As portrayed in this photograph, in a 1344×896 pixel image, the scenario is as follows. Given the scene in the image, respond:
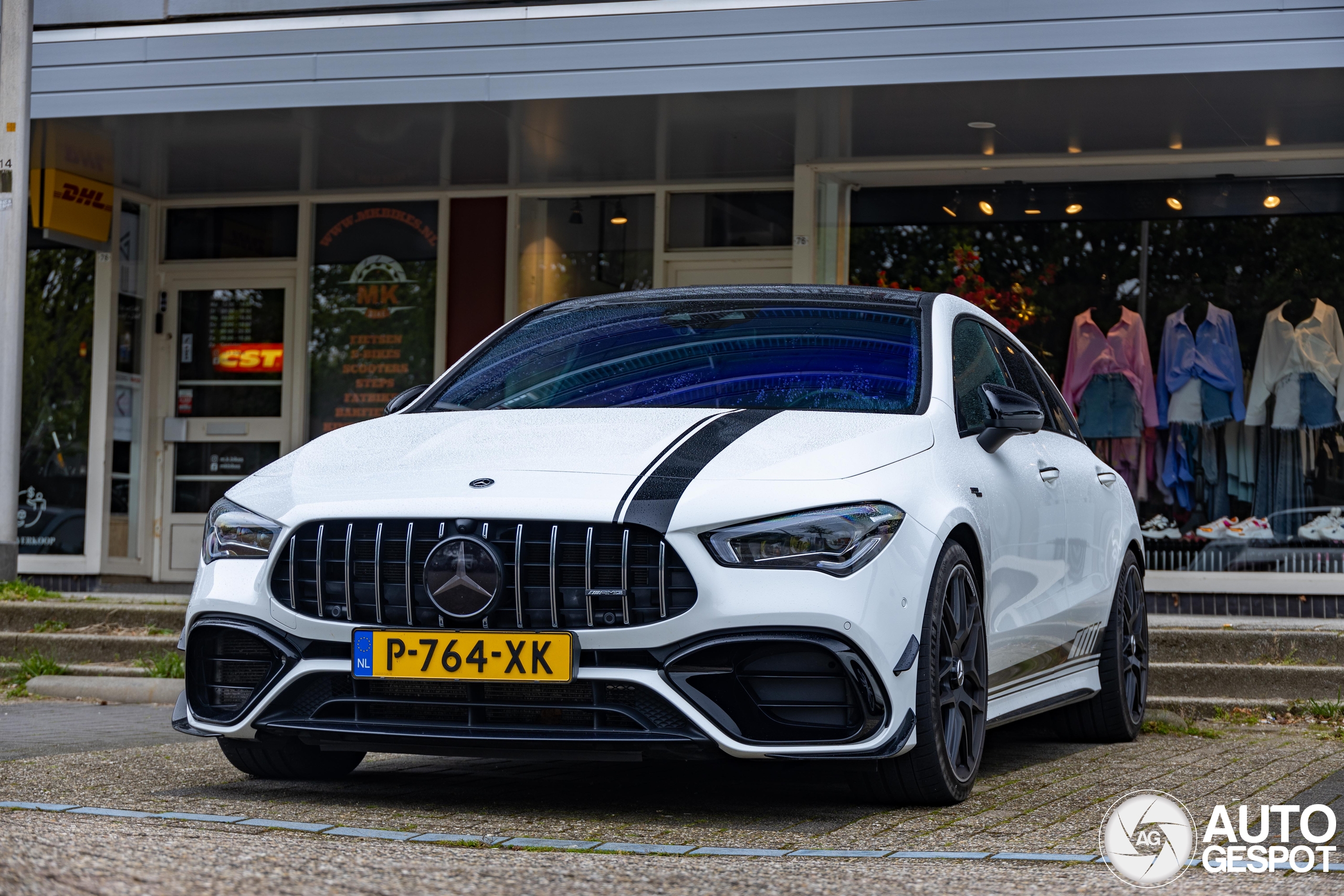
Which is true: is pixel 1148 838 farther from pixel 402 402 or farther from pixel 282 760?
pixel 402 402

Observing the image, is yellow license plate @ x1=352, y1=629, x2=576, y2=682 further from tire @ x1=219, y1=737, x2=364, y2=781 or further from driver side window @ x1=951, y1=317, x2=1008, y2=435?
driver side window @ x1=951, y1=317, x2=1008, y2=435

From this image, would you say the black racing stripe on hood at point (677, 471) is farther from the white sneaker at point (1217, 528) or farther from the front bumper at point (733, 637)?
the white sneaker at point (1217, 528)

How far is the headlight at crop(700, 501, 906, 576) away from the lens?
4098mm

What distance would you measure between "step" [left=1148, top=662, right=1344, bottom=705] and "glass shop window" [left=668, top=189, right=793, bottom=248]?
599cm

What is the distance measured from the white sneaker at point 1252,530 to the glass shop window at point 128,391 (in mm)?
8741

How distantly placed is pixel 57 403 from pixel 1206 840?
38.7 feet

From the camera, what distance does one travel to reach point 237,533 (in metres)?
4.48

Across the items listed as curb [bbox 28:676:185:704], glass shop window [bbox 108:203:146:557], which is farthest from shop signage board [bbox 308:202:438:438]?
curb [bbox 28:676:185:704]

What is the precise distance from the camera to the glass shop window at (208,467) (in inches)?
549

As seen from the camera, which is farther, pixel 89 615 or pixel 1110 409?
pixel 1110 409

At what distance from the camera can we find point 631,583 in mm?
4098

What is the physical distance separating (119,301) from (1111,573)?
1000cm

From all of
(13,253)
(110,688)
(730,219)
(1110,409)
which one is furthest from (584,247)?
(110,688)

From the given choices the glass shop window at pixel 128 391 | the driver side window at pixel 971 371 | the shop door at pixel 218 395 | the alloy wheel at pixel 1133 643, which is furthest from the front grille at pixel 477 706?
the glass shop window at pixel 128 391
